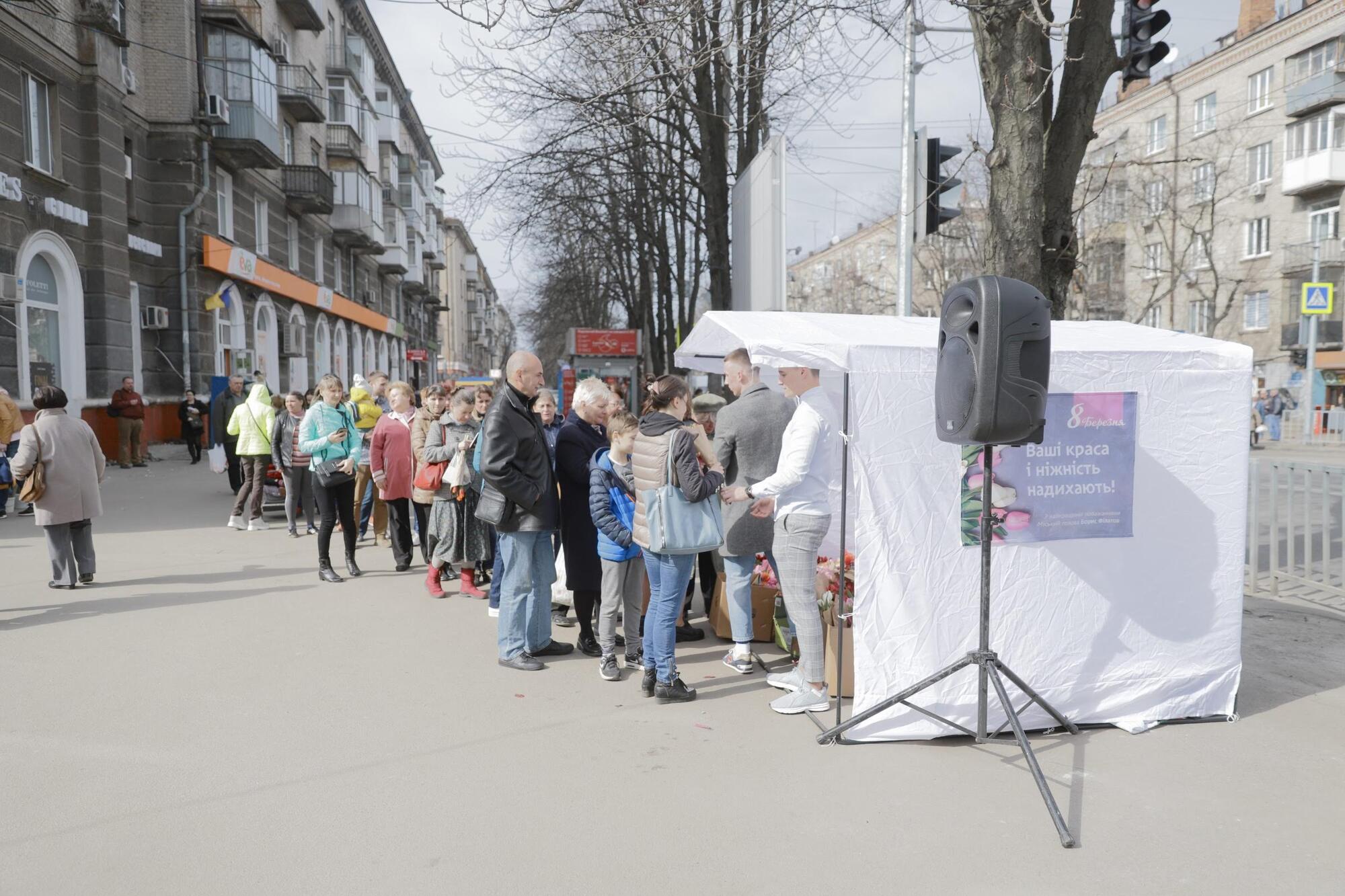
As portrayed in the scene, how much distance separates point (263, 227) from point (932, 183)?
2413cm

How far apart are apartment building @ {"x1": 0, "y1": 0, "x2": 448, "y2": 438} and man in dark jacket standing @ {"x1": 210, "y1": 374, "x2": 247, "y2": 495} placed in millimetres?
3366

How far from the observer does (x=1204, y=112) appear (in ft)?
129

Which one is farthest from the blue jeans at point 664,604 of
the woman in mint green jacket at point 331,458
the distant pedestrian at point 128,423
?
the distant pedestrian at point 128,423

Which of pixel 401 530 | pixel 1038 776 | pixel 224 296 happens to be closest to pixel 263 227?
pixel 224 296

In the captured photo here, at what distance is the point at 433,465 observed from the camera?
7.98 meters

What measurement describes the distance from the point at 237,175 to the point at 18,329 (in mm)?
10301

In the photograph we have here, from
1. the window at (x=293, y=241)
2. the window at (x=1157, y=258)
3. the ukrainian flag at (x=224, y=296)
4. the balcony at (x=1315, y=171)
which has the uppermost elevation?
the balcony at (x=1315, y=171)

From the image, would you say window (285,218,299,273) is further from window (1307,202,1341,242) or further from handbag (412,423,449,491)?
window (1307,202,1341,242)

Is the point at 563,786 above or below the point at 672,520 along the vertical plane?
below

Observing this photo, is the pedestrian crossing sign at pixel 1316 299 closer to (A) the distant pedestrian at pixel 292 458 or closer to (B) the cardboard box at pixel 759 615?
(B) the cardboard box at pixel 759 615

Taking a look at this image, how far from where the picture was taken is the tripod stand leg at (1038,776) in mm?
3525

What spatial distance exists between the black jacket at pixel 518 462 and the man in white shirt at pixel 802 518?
122cm

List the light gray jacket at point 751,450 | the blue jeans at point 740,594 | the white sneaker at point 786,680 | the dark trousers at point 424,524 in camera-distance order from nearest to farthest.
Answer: the white sneaker at point 786,680
the light gray jacket at point 751,450
the blue jeans at point 740,594
the dark trousers at point 424,524

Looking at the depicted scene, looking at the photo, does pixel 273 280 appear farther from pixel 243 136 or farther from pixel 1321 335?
pixel 1321 335
